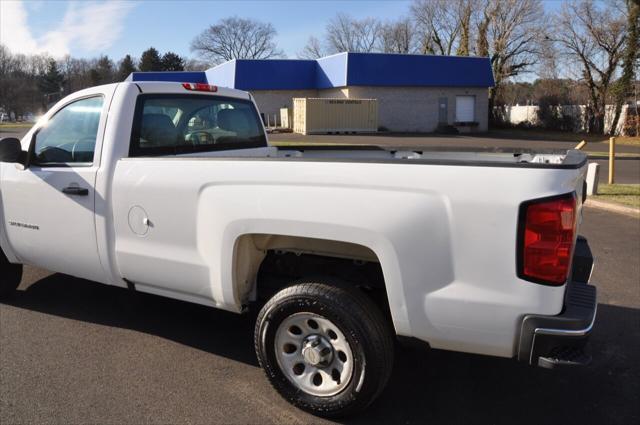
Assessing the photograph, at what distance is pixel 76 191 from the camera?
382cm

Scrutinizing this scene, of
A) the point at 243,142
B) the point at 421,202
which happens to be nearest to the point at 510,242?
the point at 421,202

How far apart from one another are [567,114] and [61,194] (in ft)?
148

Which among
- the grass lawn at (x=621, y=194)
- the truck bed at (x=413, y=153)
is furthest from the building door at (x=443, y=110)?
the truck bed at (x=413, y=153)

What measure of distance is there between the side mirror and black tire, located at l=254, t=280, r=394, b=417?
7.87 feet

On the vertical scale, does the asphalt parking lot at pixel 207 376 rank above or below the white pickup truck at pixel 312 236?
below

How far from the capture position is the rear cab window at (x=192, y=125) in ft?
13.0

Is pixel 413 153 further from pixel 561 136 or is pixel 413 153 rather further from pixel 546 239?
pixel 561 136

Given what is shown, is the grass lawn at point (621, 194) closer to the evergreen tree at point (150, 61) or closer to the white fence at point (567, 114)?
the white fence at point (567, 114)

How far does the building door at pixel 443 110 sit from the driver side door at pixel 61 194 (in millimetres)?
37501

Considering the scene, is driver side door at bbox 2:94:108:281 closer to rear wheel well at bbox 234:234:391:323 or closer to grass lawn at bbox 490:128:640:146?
rear wheel well at bbox 234:234:391:323

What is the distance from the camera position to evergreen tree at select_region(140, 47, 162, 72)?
89750mm

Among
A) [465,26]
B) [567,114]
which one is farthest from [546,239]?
[465,26]

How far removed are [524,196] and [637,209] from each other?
7.88 metres

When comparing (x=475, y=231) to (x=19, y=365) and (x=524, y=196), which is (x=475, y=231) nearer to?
(x=524, y=196)
